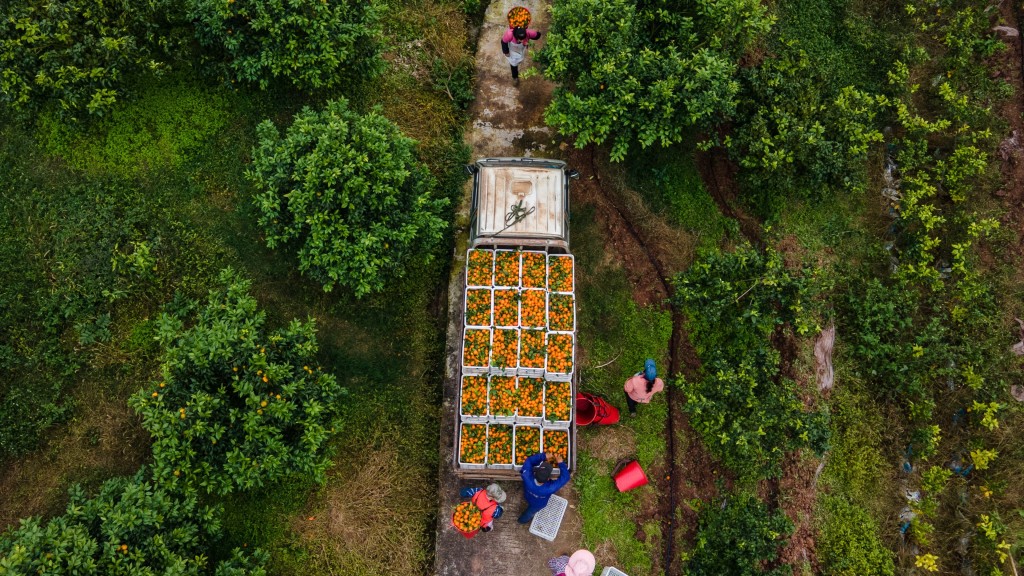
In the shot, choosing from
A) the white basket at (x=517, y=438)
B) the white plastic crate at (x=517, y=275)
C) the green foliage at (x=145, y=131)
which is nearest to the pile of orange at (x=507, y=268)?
the white plastic crate at (x=517, y=275)

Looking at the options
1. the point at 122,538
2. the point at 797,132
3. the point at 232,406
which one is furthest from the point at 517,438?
the point at 797,132

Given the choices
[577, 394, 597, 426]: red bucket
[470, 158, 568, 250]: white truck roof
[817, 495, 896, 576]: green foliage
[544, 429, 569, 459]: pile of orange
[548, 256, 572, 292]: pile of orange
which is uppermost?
[470, 158, 568, 250]: white truck roof

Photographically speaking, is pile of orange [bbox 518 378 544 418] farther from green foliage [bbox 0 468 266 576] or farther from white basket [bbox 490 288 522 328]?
green foliage [bbox 0 468 266 576]

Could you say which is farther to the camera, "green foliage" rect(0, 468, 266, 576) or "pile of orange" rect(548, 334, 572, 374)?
"pile of orange" rect(548, 334, 572, 374)

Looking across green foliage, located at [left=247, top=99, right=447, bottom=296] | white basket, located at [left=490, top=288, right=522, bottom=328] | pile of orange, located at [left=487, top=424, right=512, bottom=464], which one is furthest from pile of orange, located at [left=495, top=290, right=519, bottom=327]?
pile of orange, located at [left=487, top=424, right=512, bottom=464]

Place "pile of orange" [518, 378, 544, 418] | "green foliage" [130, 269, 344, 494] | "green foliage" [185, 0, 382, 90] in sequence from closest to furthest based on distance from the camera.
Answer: "green foliage" [130, 269, 344, 494] < "green foliage" [185, 0, 382, 90] < "pile of orange" [518, 378, 544, 418]
